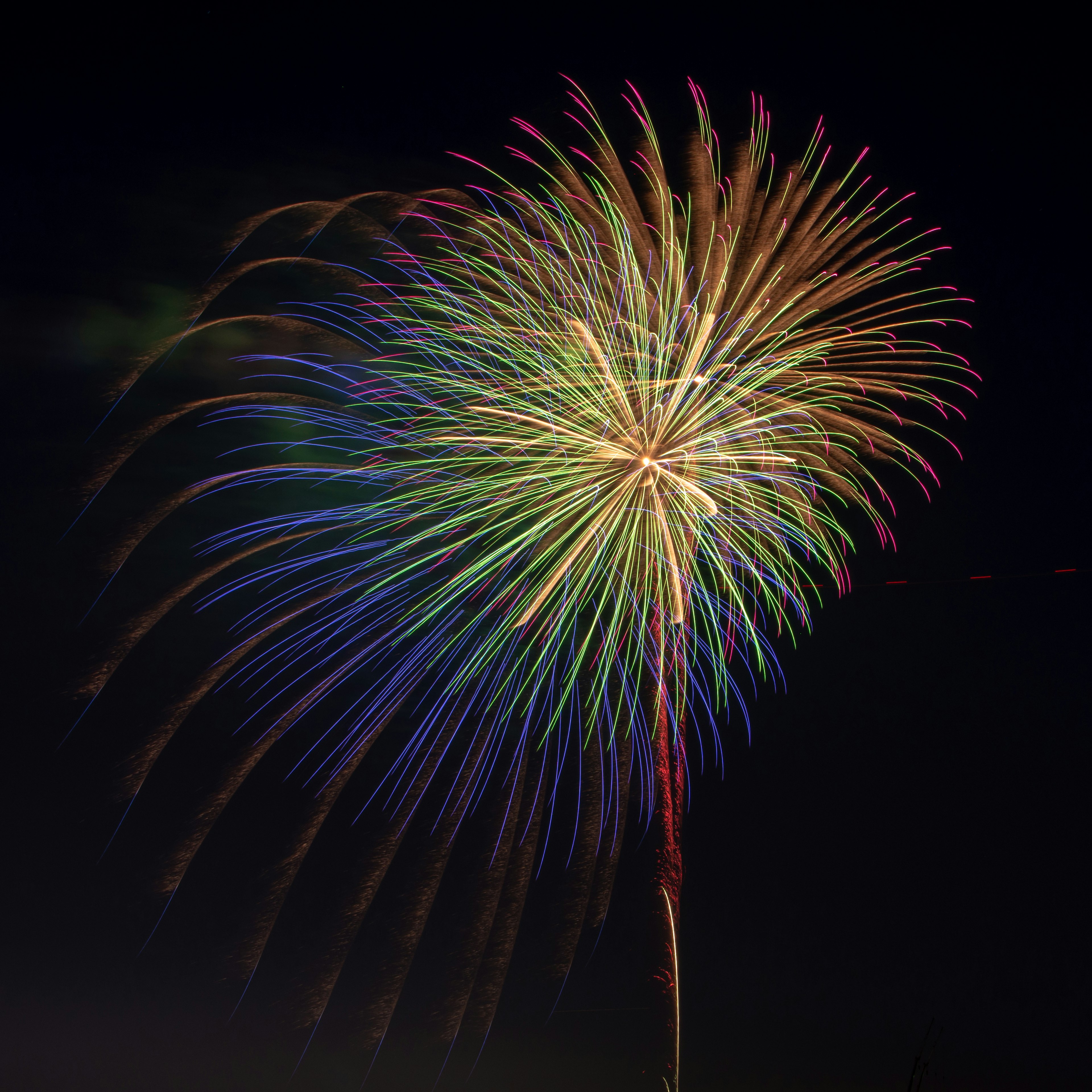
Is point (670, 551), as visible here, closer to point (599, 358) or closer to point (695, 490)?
point (695, 490)

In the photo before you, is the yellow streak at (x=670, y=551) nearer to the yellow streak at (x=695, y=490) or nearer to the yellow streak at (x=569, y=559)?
the yellow streak at (x=695, y=490)

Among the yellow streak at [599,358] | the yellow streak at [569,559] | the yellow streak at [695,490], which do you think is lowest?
the yellow streak at [569,559]

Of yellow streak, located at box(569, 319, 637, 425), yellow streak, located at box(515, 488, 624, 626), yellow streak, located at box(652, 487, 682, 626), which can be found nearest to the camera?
yellow streak, located at box(569, 319, 637, 425)

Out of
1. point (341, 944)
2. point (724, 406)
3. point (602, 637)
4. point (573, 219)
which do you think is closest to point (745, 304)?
point (724, 406)

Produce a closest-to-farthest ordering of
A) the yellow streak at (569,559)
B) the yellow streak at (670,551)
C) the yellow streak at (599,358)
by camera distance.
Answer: the yellow streak at (599,358) < the yellow streak at (569,559) < the yellow streak at (670,551)

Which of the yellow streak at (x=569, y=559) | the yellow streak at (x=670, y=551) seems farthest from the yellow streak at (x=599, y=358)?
the yellow streak at (x=670, y=551)

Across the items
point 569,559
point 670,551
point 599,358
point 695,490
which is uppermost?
point 599,358

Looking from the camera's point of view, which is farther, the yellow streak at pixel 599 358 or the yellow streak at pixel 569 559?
the yellow streak at pixel 569 559

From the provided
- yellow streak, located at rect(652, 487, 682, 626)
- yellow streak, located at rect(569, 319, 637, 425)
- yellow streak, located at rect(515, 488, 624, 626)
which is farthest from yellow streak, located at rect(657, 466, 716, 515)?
yellow streak, located at rect(569, 319, 637, 425)

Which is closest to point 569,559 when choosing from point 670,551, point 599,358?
point 670,551

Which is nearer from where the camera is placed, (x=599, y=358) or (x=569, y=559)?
(x=599, y=358)

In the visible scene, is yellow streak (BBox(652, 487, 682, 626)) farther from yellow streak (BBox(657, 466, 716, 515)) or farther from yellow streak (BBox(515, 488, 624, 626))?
yellow streak (BBox(515, 488, 624, 626))

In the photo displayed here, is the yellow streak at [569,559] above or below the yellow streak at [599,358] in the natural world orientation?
below
